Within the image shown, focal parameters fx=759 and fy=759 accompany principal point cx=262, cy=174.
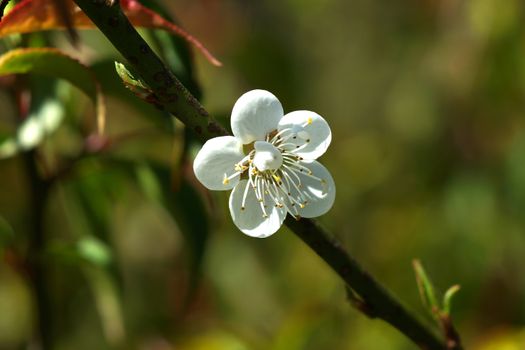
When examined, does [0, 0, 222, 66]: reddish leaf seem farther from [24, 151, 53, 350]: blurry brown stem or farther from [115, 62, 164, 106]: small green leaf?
[24, 151, 53, 350]: blurry brown stem

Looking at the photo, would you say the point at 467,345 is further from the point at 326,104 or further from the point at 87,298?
the point at 326,104

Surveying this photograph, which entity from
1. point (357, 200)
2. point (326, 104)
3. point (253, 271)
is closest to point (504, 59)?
point (357, 200)

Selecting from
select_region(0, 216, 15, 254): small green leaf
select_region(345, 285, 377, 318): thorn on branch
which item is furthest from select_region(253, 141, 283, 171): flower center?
select_region(0, 216, 15, 254): small green leaf

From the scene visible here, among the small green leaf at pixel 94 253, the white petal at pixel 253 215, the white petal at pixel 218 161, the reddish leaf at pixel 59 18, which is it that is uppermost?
the reddish leaf at pixel 59 18

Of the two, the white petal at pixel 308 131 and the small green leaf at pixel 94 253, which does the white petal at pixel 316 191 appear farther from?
the small green leaf at pixel 94 253

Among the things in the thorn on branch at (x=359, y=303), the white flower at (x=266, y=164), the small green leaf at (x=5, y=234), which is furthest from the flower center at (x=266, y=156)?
the small green leaf at (x=5, y=234)

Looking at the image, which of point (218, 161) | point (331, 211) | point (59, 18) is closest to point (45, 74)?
point (59, 18)
